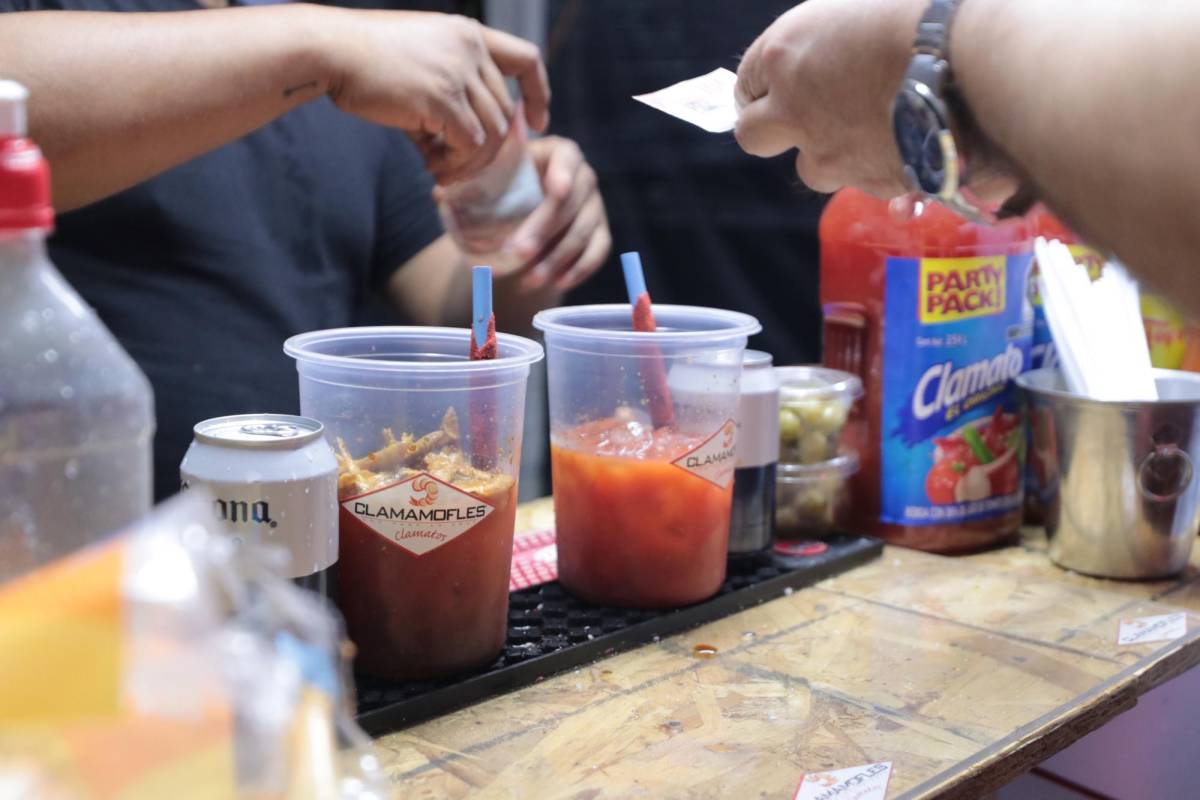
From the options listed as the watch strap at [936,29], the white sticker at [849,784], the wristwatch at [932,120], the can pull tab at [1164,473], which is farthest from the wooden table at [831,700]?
the watch strap at [936,29]

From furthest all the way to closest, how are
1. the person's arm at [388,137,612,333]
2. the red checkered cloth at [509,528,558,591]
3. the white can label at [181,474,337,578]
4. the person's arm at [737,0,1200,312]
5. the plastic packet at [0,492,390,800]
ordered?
the person's arm at [388,137,612,333] < the red checkered cloth at [509,528,558,591] < the white can label at [181,474,337,578] < the person's arm at [737,0,1200,312] < the plastic packet at [0,492,390,800]

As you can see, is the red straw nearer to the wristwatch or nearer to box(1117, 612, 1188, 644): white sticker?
the wristwatch

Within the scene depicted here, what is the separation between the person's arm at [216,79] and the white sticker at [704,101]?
0.29 meters

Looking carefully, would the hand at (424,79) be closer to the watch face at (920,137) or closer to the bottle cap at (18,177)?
Result: the watch face at (920,137)

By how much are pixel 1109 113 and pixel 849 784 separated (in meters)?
0.49

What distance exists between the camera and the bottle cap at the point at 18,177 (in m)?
0.50

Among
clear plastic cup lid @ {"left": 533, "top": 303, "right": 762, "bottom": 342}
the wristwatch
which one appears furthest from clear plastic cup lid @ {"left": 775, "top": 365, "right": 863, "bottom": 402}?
the wristwatch

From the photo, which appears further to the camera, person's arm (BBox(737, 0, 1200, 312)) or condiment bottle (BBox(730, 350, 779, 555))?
condiment bottle (BBox(730, 350, 779, 555))

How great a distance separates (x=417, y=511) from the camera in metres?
0.96

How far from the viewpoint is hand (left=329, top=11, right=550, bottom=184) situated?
1287 millimetres

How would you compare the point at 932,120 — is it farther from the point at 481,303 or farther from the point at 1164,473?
the point at 1164,473

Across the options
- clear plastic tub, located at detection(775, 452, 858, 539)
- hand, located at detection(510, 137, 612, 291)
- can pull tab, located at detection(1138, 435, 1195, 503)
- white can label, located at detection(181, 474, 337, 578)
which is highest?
hand, located at detection(510, 137, 612, 291)

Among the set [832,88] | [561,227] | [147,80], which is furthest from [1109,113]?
[561,227]

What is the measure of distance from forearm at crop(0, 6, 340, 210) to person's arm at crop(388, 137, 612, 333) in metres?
0.41
